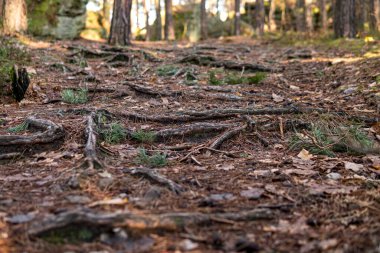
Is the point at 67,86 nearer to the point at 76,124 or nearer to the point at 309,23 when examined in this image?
the point at 76,124

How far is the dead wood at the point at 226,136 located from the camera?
171 inches

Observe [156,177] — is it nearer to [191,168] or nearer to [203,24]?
[191,168]

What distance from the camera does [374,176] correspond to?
3607 mm

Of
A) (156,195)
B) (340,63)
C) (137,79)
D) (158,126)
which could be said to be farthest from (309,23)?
(156,195)

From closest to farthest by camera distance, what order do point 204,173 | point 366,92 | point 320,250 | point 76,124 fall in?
1. point 320,250
2. point 204,173
3. point 76,124
4. point 366,92

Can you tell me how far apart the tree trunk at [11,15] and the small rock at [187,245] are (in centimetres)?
1025

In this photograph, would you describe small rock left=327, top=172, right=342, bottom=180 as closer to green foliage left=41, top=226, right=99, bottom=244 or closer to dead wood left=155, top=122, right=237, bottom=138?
dead wood left=155, top=122, right=237, bottom=138

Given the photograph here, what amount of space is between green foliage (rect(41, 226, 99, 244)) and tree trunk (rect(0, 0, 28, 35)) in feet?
32.5

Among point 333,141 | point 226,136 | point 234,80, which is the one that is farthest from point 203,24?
point 333,141

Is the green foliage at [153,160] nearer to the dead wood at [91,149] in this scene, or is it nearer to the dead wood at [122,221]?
the dead wood at [91,149]

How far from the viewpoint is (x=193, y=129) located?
4625 millimetres

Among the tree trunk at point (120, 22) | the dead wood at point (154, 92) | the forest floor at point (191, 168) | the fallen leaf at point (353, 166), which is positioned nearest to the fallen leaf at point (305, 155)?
the forest floor at point (191, 168)

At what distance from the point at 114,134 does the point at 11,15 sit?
27.9 feet

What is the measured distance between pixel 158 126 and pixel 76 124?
2.99ft
